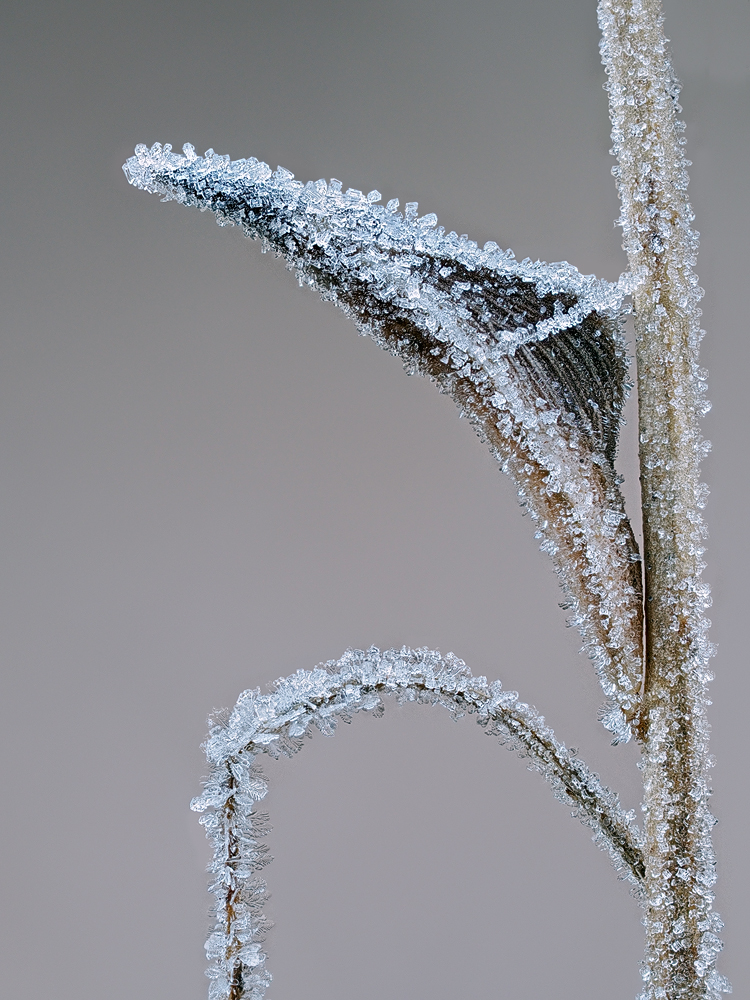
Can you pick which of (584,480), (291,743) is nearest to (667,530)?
(584,480)

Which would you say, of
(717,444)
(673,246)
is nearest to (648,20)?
(673,246)

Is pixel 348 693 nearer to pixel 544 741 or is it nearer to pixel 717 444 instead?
pixel 544 741

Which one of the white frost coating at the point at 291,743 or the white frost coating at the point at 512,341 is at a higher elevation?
the white frost coating at the point at 512,341

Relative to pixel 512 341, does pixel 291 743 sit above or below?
below

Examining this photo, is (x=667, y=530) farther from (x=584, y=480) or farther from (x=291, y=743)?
(x=291, y=743)
